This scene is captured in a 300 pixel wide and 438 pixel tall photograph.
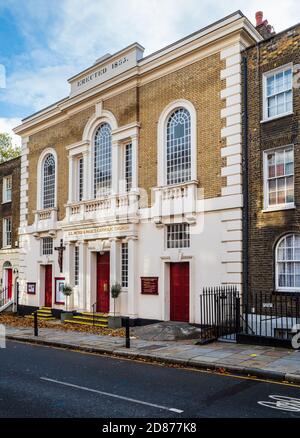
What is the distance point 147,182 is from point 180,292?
15.7 feet

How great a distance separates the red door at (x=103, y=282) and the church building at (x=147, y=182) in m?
0.07

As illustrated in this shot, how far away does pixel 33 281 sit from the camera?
2423 cm

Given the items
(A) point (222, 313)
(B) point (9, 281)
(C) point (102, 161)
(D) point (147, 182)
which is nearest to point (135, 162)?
(D) point (147, 182)

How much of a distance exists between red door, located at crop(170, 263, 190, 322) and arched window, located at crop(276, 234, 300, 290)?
3874mm

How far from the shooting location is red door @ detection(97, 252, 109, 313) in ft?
65.5

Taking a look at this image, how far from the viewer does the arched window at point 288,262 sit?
1395 cm

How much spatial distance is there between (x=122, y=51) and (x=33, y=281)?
43.0 feet

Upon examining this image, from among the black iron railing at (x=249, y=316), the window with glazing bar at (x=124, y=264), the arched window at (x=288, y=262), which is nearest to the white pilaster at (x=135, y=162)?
→ the window with glazing bar at (x=124, y=264)

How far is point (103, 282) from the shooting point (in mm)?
20234

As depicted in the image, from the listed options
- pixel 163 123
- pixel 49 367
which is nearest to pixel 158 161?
pixel 163 123

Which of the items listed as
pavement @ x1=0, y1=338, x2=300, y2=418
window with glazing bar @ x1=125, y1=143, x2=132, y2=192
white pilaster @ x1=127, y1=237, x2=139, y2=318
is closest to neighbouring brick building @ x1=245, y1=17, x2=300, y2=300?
white pilaster @ x1=127, y1=237, x2=139, y2=318

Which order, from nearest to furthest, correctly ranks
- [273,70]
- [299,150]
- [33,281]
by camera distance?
1. [299,150]
2. [273,70]
3. [33,281]
